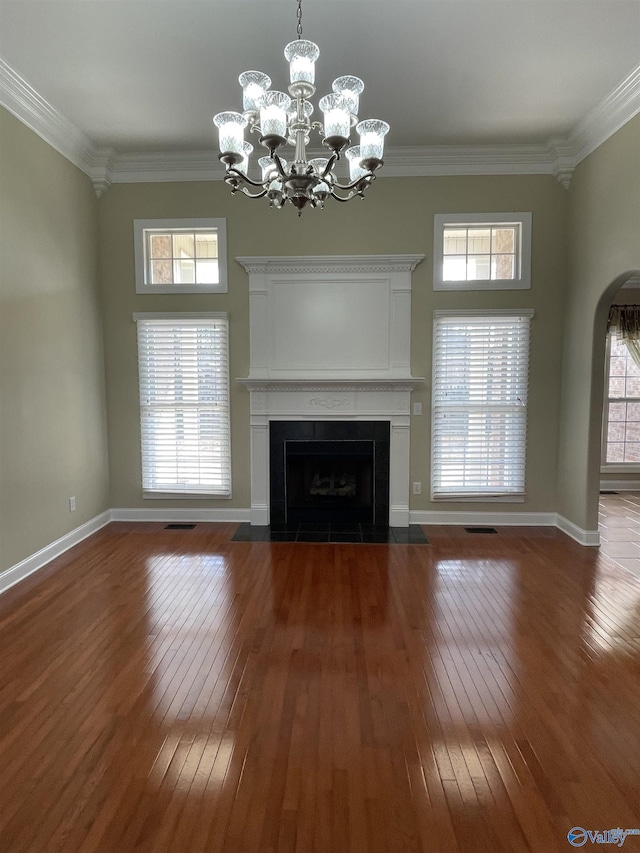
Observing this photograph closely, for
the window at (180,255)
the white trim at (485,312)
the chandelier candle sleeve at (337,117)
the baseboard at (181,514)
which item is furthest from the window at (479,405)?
the chandelier candle sleeve at (337,117)

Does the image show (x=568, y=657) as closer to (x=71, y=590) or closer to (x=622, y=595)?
(x=622, y=595)

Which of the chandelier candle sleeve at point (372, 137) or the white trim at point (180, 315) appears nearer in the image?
the chandelier candle sleeve at point (372, 137)

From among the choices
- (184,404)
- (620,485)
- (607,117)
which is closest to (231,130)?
(184,404)

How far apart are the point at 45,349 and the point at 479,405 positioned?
4.14 metres

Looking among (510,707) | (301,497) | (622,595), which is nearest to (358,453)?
(301,497)

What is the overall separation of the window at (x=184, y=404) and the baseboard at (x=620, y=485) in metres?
5.44

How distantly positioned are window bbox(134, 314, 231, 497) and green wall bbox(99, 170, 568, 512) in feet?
0.40

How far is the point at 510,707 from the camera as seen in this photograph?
88.0 inches

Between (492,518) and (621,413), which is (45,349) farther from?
(621,413)

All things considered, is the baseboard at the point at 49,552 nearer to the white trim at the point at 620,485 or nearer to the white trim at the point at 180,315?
the white trim at the point at 180,315

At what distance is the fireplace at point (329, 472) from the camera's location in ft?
16.4

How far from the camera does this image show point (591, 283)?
169 inches

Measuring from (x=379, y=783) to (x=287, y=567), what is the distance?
7.25 ft

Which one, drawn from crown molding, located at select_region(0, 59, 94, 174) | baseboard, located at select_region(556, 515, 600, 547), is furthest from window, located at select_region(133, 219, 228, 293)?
baseboard, located at select_region(556, 515, 600, 547)
